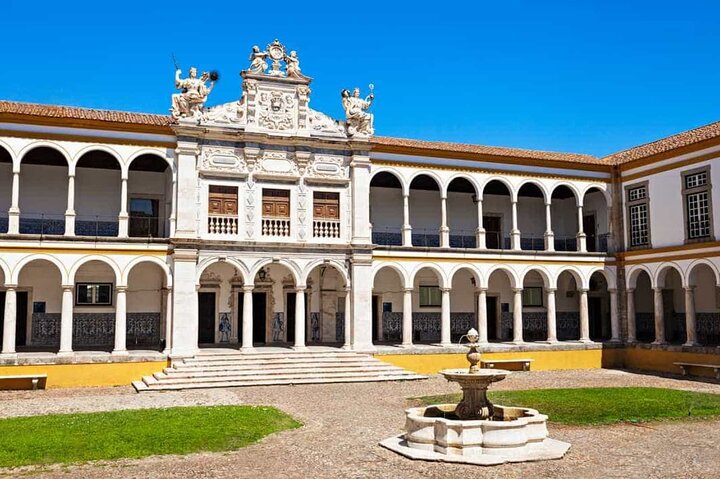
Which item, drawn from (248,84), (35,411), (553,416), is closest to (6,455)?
(35,411)

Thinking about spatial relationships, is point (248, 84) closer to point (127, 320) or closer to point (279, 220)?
point (279, 220)

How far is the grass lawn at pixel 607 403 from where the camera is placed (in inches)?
514

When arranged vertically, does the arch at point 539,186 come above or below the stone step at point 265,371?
above

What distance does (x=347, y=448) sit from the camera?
10.5m

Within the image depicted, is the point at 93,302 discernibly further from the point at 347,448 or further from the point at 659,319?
the point at 659,319

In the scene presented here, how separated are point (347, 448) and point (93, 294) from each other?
13855mm

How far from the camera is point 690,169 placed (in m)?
21.9

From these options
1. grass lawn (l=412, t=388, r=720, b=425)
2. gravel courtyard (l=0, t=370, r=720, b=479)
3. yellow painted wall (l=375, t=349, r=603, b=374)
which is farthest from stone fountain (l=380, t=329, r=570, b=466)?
yellow painted wall (l=375, t=349, r=603, b=374)

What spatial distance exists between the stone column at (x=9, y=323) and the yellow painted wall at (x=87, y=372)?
1.79ft

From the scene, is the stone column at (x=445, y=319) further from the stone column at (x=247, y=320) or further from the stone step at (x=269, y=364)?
the stone column at (x=247, y=320)

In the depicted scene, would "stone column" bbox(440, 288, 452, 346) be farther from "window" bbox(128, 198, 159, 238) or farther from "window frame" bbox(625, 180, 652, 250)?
"window" bbox(128, 198, 159, 238)

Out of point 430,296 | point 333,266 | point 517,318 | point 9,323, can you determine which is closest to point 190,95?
point 333,266

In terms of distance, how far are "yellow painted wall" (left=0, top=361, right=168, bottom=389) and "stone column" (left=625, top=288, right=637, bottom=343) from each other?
51.8ft

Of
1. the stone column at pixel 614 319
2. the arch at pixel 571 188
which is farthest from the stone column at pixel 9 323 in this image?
the stone column at pixel 614 319
